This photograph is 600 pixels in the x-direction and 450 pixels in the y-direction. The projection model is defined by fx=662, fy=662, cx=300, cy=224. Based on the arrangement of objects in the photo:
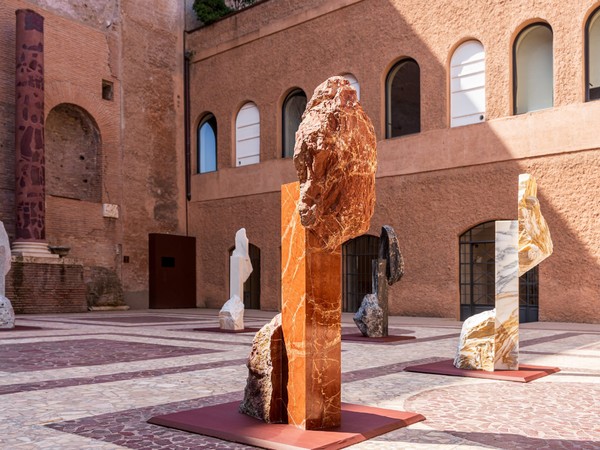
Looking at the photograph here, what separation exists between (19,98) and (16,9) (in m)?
2.64

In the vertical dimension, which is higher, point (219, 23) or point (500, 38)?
point (219, 23)

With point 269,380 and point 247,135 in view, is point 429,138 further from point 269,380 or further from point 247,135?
point 269,380

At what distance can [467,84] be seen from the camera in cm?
1527

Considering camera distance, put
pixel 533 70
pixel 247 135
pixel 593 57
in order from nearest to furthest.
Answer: pixel 593 57
pixel 533 70
pixel 247 135

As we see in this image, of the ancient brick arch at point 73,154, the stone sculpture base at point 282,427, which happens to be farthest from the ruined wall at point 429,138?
the stone sculpture base at point 282,427

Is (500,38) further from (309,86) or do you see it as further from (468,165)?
(309,86)

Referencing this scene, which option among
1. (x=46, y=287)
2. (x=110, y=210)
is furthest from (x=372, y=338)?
(x=110, y=210)

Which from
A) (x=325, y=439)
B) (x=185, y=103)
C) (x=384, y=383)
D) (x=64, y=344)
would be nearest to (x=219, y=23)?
(x=185, y=103)

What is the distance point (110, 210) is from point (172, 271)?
2.83 metres

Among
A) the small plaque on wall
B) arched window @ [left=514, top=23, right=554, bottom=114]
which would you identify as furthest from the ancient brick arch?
arched window @ [left=514, top=23, right=554, bottom=114]

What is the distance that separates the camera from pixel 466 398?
5223 millimetres

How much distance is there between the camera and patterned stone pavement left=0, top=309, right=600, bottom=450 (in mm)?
3898

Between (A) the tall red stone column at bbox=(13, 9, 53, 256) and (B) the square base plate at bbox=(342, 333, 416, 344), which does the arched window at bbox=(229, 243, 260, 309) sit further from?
(B) the square base plate at bbox=(342, 333, 416, 344)

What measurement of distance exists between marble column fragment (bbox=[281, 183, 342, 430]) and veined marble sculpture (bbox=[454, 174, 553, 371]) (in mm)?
2800
